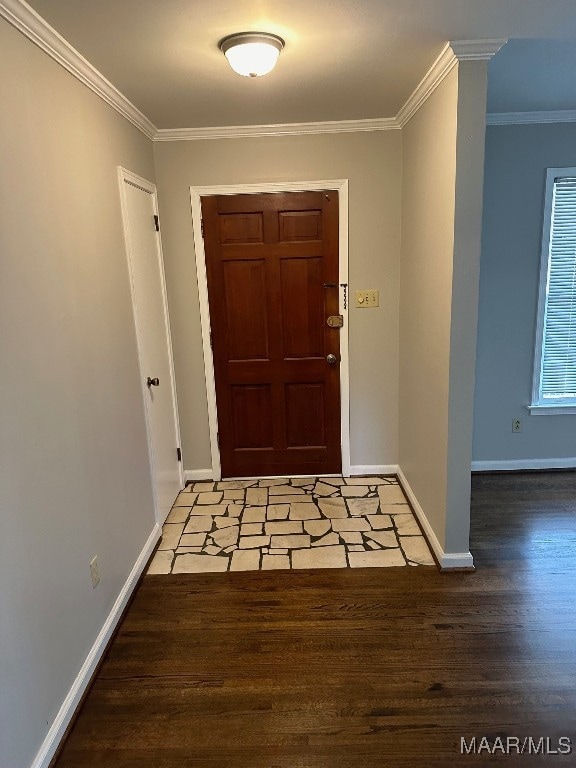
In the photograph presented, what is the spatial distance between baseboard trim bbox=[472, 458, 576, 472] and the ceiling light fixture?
298 cm

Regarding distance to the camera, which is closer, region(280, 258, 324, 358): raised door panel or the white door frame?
the white door frame

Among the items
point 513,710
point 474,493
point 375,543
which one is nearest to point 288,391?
point 375,543

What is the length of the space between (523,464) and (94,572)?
3059 mm

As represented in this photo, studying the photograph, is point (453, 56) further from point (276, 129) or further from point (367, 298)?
point (367, 298)

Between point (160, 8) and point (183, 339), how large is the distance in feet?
6.96

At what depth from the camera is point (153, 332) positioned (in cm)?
308


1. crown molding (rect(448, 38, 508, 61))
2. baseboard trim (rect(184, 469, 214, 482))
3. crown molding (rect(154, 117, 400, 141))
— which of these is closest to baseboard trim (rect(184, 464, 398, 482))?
baseboard trim (rect(184, 469, 214, 482))

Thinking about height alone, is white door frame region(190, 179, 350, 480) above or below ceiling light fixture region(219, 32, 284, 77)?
below

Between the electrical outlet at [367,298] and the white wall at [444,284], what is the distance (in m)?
0.28

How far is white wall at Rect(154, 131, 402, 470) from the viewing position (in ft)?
10.6

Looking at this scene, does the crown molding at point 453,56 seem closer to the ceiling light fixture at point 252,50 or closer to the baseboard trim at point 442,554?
the ceiling light fixture at point 252,50

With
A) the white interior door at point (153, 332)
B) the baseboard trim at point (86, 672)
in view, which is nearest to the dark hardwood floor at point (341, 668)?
the baseboard trim at point (86, 672)

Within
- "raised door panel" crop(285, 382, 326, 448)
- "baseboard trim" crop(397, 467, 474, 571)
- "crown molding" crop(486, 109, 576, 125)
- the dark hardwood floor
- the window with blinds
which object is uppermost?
"crown molding" crop(486, 109, 576, 125)

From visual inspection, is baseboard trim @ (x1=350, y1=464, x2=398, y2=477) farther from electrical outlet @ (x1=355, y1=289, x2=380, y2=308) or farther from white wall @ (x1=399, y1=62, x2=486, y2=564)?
electrical outlet @ (x1=355, y1=289, x2=380, y2=308)
